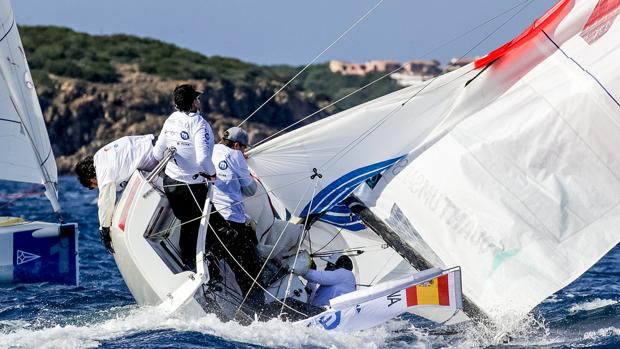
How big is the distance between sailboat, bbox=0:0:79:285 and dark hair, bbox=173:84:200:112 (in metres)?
1.54

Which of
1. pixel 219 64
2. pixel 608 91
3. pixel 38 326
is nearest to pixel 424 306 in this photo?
pixel 608 91

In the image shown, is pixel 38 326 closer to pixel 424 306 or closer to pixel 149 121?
pixel 424 306

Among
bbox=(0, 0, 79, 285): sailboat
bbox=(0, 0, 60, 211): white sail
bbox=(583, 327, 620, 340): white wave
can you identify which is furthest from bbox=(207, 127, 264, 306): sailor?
bbox=(583, 327, 620, 340): white wave

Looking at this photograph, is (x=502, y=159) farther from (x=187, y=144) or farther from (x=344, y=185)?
(x=187, y=144)

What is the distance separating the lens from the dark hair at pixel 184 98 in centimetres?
751

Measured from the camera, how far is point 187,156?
7.55m

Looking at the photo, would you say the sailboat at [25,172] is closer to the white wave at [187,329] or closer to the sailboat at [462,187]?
the white wave at [187,329]

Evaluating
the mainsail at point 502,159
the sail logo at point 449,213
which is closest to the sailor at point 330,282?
the mainsail at point 502,159

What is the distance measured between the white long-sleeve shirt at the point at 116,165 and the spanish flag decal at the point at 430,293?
6.56ft

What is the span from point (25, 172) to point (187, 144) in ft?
6.89

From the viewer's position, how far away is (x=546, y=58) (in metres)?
7.70

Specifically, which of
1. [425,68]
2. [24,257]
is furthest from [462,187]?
[425,68]

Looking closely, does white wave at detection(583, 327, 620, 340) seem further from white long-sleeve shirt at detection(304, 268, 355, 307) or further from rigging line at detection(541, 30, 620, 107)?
white long-sleeve shirt at detection(304, 268, 355, 307)

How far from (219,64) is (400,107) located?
203 feet
